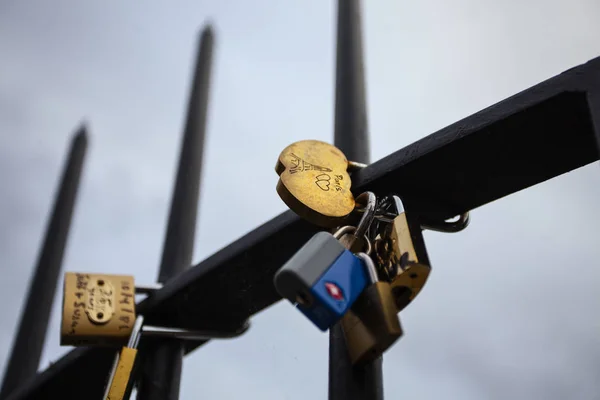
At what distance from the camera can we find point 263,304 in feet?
3.74

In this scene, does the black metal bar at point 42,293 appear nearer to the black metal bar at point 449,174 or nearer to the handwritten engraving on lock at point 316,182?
the black metal bar at point 449,174

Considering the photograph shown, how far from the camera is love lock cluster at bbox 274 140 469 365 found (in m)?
0.71

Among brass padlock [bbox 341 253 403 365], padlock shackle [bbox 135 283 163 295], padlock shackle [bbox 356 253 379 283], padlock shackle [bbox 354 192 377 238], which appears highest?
padlock shackle [bbox 135 283 163 295]

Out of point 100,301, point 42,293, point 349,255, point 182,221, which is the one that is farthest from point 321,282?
point 42,293

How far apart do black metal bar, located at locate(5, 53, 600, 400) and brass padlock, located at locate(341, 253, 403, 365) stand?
15cm

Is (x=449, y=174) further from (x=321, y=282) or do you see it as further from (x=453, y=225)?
(x=321, y=282)

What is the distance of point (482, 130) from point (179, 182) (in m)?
0.70

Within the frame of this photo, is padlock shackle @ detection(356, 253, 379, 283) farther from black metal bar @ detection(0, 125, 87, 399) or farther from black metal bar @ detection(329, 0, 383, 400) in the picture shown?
black metal bar @ detection(0, 125, 87, 399)

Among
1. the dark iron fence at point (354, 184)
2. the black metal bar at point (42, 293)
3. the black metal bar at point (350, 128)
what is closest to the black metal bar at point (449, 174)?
the dark iron fence at point (354, 184)

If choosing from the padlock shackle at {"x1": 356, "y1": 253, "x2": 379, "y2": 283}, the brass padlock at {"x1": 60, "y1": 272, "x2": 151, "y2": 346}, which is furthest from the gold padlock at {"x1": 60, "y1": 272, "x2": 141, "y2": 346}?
the padlock shackle at {"x1": 356, "y1": 253, "x2": 379, "y2": 283}

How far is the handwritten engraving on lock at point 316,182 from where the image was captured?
877 mm

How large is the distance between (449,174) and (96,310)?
52cm

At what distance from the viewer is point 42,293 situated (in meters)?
1.75

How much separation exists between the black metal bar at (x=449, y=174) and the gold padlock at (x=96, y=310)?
33 mm
